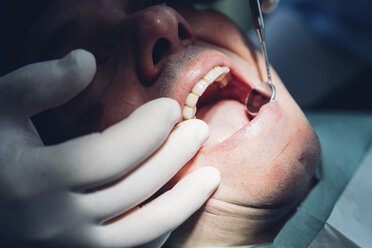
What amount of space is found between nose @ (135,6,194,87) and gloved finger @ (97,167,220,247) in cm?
29

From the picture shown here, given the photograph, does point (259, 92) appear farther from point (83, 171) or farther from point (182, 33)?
point (83, 171)

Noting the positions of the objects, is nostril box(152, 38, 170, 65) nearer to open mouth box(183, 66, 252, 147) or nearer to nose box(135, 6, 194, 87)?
nose box(135, 6, 194, 87)

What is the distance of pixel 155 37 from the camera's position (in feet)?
2.50

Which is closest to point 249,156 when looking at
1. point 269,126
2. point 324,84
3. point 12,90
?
point 269,126

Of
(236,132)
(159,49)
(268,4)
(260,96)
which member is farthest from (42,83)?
(268,4)

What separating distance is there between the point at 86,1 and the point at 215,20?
0.39 metres

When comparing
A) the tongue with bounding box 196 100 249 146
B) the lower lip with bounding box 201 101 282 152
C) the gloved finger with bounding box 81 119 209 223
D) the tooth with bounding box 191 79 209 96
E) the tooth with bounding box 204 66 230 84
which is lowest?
the tongue with bounding box 196 100 249 146

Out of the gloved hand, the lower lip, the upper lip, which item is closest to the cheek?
the upper lip

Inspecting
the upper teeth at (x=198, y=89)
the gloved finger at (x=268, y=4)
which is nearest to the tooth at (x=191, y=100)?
the upper teeth at (x=198, y=89)

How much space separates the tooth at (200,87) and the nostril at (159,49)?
5.0 inches

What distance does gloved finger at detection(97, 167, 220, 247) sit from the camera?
2.13 ft

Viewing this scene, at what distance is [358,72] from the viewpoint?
1728mm

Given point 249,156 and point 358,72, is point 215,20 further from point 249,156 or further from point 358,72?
point 358,72

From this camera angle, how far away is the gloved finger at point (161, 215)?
0.65m
